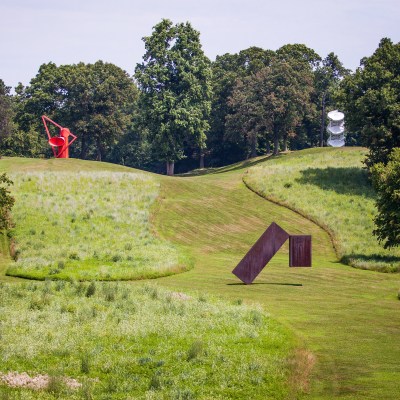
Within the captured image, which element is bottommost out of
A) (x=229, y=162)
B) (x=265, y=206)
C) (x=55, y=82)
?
(x=265, y=206)

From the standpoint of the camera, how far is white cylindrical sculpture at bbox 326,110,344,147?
99.9 m

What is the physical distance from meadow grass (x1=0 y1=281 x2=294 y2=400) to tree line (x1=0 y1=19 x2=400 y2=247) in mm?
47024

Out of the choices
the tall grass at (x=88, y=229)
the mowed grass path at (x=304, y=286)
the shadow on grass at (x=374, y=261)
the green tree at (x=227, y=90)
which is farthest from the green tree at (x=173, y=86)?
the shadow on grass at (x=374, y=261)

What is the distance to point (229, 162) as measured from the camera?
410 ft

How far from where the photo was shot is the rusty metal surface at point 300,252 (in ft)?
126

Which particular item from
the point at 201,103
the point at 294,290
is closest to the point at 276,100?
the point at 201,103

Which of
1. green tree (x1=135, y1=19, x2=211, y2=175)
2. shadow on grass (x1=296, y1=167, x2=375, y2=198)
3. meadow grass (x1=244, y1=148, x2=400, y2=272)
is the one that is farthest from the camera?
green tree (x1=135, y1=19, x2=211, y2=175)

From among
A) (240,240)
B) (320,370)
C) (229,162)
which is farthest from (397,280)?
(229,162)

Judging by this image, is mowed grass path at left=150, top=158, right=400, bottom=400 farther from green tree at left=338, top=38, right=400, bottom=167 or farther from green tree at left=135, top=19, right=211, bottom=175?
green tree at left=135, top=19, right=211, bottom=175

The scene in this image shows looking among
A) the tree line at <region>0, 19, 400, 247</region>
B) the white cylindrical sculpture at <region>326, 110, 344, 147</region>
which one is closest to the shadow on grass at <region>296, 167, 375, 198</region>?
the tree line at <region>0, 19, 400, 247</region>

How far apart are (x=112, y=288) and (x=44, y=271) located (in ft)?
29.6

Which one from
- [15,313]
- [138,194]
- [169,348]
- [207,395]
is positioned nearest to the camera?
[207,395]

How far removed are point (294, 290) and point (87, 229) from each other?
18.8 metres

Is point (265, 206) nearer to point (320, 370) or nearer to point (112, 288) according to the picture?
point (112, 288)
